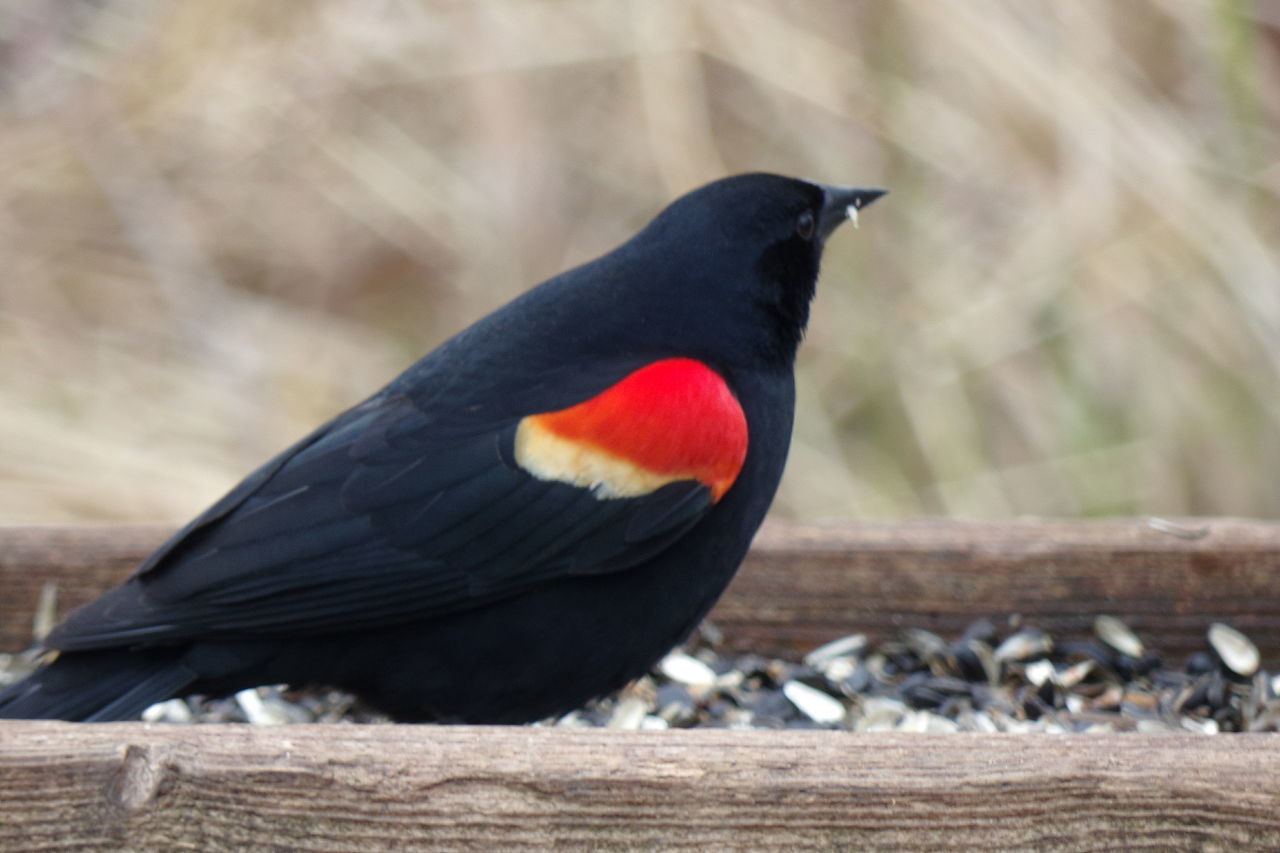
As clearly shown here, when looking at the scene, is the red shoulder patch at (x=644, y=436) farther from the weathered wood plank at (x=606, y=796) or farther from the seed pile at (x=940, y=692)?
the weathered wood plank at (x=606, y=796)

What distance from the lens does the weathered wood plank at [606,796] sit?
4.64 feet

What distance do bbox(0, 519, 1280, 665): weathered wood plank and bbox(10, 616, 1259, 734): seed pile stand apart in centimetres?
3

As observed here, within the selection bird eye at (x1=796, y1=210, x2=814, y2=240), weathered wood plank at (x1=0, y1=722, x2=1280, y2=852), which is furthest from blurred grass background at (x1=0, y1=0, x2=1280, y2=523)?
weathered wood plank at (x1=0, y1=722, x2=1280, y2=852)

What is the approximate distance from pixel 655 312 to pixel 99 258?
3.26 metres

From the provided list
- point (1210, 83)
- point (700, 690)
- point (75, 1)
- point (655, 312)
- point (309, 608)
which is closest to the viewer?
point (309, 608)

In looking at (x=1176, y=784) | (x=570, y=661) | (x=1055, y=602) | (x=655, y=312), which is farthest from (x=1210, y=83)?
(x=1176, y=784)

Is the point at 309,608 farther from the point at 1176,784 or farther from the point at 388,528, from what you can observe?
the point at 1176,784

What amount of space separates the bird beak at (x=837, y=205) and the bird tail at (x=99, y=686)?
1.15m

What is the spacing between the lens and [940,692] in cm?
240

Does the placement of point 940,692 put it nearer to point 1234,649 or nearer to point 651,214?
point 1234,649

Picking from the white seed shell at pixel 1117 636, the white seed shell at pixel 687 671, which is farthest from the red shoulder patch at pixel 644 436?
the white seed shell at pixel 1117 636

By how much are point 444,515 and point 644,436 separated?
29 cm

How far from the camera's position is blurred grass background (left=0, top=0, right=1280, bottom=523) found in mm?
3971

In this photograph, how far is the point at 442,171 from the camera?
492cm
